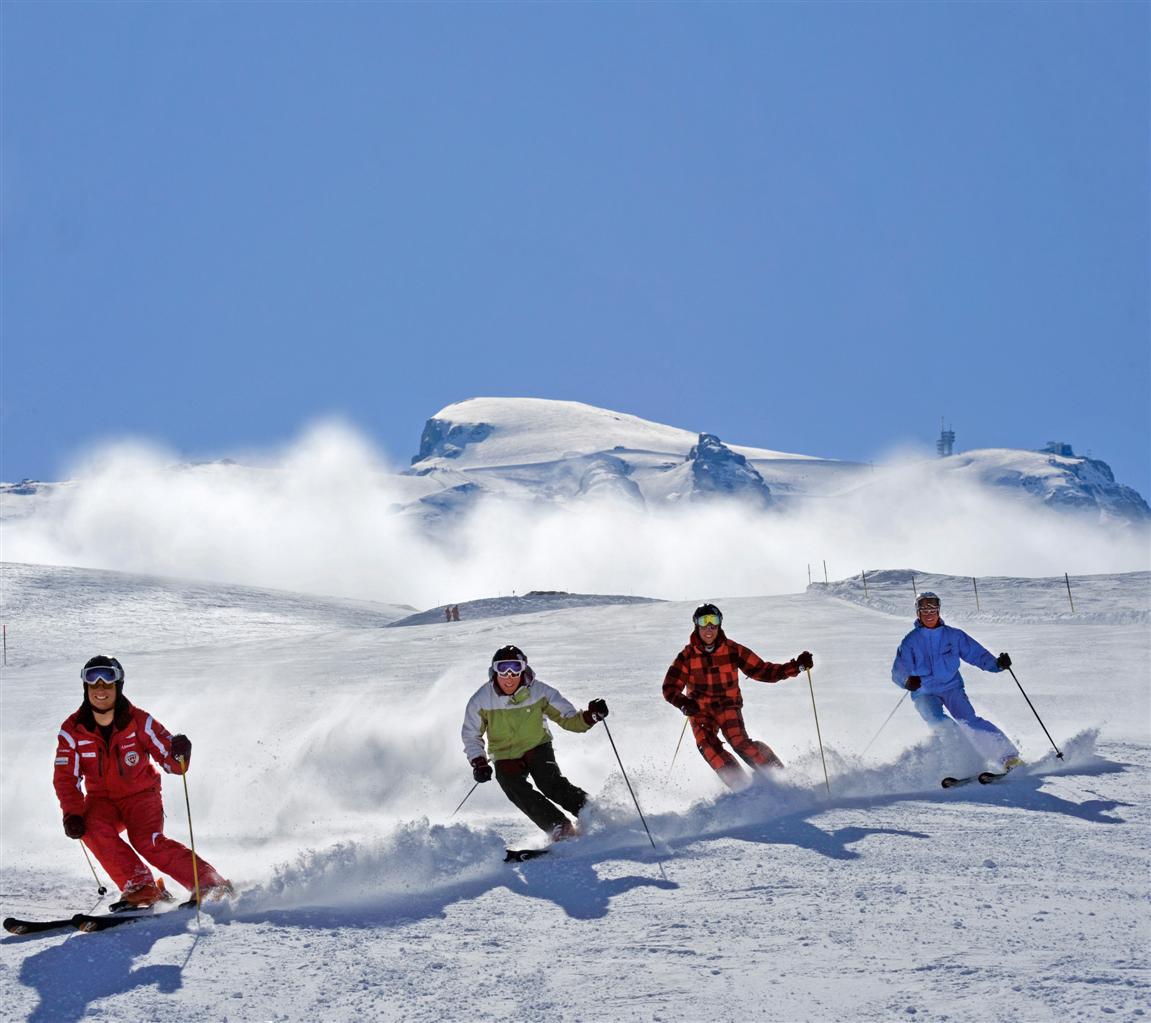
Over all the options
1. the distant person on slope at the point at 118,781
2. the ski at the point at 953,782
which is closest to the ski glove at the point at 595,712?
the distant person on slope at the point at 118,781

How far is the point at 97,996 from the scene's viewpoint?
475 cm

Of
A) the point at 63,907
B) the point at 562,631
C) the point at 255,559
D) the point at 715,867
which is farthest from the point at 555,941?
the point at 255,559

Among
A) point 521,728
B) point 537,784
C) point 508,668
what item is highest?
point 508,668

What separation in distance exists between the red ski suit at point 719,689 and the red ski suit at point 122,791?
3849mm

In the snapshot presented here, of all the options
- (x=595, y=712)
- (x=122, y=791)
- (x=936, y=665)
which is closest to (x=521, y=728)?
(x=595, y=712)

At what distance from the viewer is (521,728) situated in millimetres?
7879

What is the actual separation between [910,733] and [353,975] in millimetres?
8753

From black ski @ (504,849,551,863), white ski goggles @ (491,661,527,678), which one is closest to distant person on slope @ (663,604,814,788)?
white ski goggles @ (491,661,527,678)

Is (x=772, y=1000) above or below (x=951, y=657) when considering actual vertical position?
below

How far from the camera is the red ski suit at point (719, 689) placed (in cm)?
886

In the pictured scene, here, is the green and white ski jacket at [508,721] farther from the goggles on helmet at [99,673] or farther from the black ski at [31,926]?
the black ski at [31,926]

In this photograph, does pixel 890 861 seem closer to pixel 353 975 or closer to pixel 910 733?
pixel 353 975

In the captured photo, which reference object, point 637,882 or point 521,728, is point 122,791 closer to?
point 521,728

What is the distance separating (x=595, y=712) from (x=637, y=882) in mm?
1644
